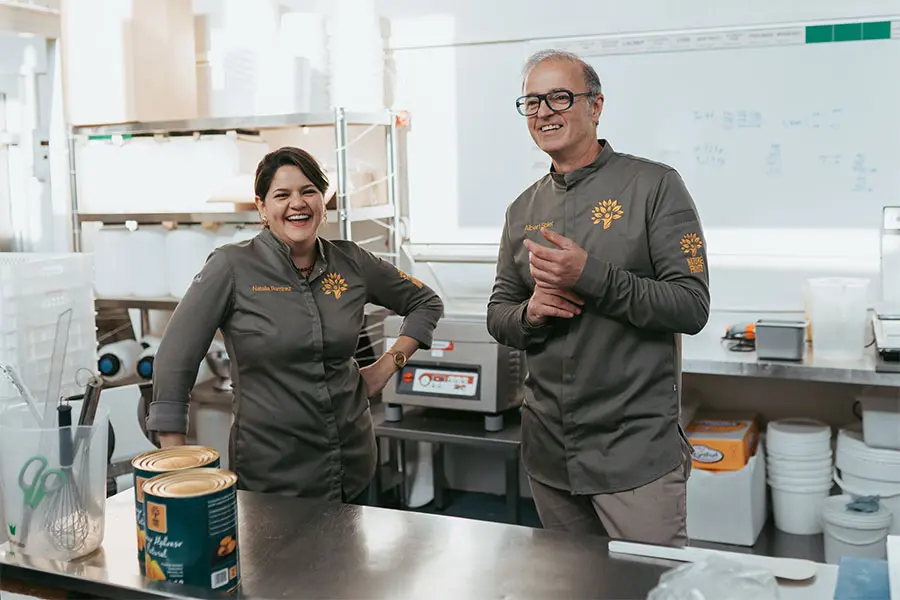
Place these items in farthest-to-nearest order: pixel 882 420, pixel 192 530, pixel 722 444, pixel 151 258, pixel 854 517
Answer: pixel 151 258, pixel 722 444, pixel 882 420, pixel 854 517, pixel 192 530

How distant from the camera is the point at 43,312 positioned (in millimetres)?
2924

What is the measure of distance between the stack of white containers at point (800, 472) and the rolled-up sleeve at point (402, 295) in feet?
4.78

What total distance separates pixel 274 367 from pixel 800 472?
200 cm

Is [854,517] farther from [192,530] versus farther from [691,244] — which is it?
[192,530]

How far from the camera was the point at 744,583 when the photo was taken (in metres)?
1.13

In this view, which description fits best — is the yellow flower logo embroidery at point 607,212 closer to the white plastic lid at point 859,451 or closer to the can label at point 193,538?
the can label at point 193,538

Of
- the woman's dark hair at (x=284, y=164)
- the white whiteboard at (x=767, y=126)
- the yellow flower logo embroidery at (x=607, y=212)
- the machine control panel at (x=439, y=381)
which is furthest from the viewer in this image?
the machine control panel at (x=439, y=381)

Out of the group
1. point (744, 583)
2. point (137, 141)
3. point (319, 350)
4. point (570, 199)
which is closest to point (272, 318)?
point (319, 350)

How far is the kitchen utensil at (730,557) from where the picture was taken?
125 cm

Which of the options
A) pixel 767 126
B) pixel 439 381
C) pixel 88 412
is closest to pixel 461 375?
pixel 439 381

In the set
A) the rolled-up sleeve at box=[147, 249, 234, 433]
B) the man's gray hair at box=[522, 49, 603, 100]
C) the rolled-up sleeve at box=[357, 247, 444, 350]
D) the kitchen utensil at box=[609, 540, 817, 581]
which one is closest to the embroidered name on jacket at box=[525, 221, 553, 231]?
the man's gray hair at box=[522, 49, 603, 100]

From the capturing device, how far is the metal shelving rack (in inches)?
128

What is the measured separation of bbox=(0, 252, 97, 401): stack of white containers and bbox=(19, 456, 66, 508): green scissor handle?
57.2 inches

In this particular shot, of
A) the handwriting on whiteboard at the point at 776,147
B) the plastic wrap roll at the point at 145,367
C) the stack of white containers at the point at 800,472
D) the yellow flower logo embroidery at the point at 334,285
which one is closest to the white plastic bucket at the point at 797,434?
the stack of white containers at the point at 800,472
